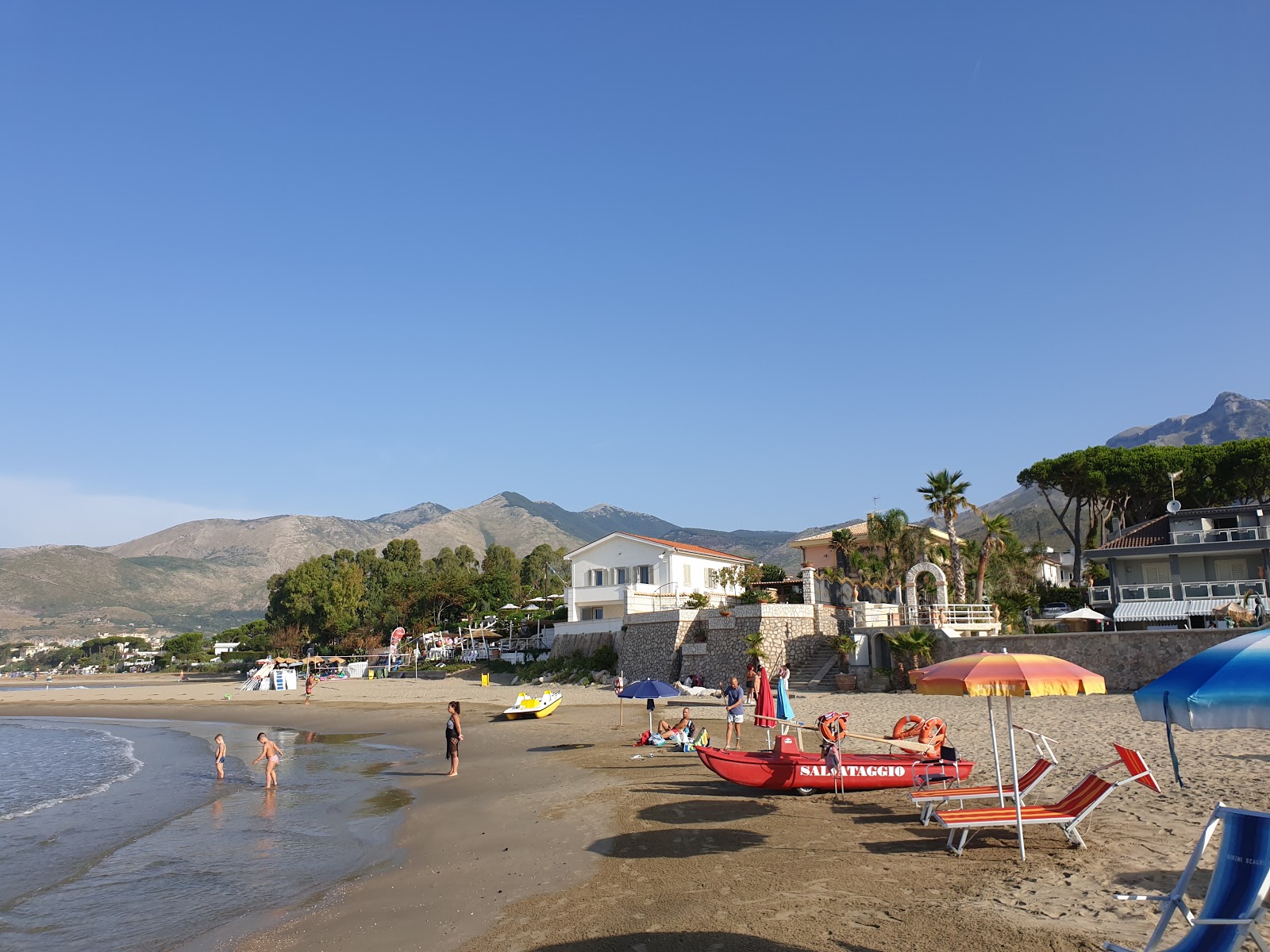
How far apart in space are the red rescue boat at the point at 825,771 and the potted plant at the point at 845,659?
17.5 m

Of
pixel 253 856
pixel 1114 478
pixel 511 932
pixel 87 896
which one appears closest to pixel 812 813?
pixel 511 932

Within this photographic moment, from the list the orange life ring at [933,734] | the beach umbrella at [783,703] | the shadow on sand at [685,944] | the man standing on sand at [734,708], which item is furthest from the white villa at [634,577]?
the shadow on sand at [685,944]

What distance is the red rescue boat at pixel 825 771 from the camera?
13504mm

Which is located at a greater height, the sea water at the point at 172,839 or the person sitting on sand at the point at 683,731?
the person sitting on sand at the point at 683,731

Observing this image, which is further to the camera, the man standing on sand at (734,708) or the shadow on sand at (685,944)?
the man standing on sand at (734,708)

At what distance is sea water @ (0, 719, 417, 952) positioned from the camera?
417 inches

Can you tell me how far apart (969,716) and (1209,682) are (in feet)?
59.9

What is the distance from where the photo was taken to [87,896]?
1173 centimetres

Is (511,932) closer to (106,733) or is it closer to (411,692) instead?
(106,733)

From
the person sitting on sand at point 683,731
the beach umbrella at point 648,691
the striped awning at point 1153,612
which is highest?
the striped awning at point 1153,612

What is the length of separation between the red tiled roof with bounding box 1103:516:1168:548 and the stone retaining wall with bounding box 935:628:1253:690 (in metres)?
11.8

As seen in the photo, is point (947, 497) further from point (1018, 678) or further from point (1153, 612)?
point (1018, 678)

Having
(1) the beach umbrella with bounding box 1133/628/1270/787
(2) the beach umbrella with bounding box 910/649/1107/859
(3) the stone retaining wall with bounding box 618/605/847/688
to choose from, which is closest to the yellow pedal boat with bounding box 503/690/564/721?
(3) the stone retaining wall with bounding box 618/605/847/688

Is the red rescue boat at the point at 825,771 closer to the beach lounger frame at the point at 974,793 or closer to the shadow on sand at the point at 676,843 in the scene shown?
the beach lounger frame at the point at 974,793
